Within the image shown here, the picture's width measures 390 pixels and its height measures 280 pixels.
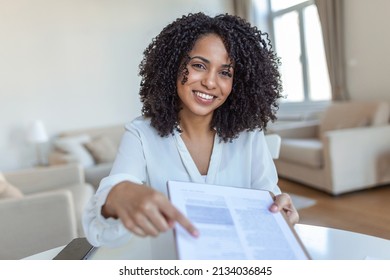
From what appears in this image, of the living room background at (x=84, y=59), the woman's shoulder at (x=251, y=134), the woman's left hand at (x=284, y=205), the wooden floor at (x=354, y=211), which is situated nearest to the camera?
the woman's left hand at (x=284, y=205)

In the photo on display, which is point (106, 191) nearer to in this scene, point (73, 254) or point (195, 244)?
point (195, 244)

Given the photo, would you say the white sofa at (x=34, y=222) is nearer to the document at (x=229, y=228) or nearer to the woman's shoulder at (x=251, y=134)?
the woman's shoulder at (x=251, y=134)

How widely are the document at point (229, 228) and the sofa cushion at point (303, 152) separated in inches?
95.1

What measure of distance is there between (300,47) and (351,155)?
1.97 m

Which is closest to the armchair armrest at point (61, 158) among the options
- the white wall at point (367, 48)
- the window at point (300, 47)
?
the window at point (300, 47)

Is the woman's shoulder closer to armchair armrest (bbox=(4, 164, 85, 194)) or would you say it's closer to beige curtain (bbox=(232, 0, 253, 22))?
armchair armrest (bbox=(4, 164, 85, 194))

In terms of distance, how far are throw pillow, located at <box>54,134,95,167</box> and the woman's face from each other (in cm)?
250

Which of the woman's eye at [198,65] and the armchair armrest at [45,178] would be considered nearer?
the woman's eye at [198,65]

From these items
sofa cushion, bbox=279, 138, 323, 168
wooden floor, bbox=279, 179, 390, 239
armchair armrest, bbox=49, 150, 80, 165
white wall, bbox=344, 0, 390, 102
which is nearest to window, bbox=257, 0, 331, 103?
white wall, bbox=344, 0, 390, 102

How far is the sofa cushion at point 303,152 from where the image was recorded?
2857mm

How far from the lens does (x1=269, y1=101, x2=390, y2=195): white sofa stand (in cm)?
268

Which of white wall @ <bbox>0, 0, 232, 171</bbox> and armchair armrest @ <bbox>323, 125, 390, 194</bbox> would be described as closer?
armchair armrest @ <bbox>323, 125, 390, 194</bbox>

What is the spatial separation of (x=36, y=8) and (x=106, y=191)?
3809 millimetres

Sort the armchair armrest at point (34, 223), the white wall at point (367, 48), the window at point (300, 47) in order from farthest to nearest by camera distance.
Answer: the window at point (300, 47) → the white wall at point (367, 48) → the armchair armrest at point (34, 223)
